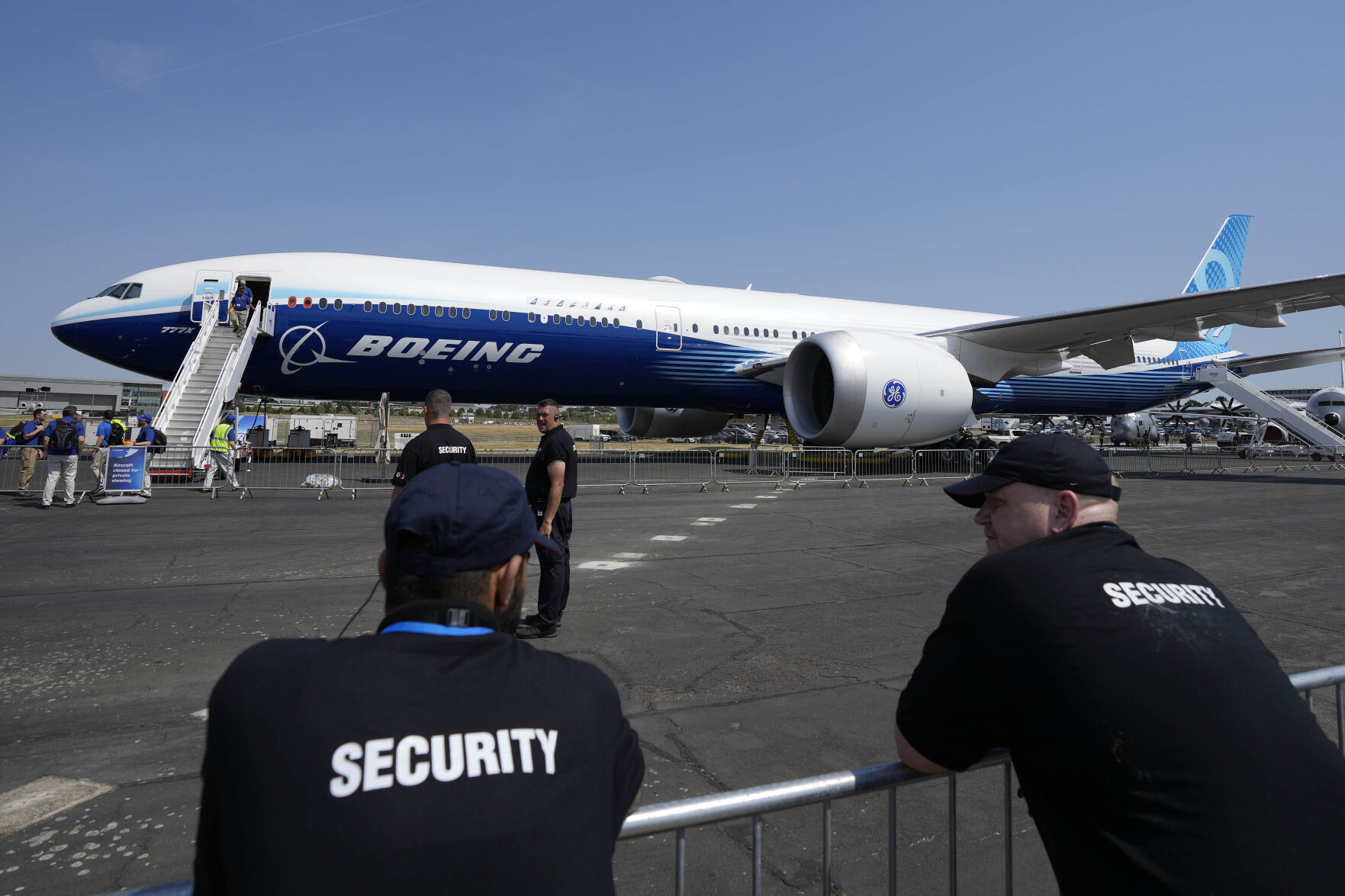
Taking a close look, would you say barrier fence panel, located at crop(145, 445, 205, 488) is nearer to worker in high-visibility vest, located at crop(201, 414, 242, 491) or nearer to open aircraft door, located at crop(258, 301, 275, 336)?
worker in high-visibility vest, located at crop(201, 414, 242, 491)

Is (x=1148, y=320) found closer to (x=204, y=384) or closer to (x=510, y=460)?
(x=510, y=460)

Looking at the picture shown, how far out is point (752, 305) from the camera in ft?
58.4

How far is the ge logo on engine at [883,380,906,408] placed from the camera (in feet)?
46.2

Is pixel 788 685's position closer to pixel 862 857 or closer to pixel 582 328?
pixel 862 857

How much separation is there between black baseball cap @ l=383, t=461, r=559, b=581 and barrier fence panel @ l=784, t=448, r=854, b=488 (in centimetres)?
1506

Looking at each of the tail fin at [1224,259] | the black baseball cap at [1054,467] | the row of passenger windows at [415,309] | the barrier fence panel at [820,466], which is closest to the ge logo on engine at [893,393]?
the barrier fence panel at [820,466]

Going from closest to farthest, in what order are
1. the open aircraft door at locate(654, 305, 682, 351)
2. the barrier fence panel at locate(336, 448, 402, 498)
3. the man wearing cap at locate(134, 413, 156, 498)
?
the man wearing cap at locate(134, 413, 156, 498) → the barrier fence panel at locate(336, 448, 402, 498) → the open aircraft door at locate(654, 305, 682, 351)

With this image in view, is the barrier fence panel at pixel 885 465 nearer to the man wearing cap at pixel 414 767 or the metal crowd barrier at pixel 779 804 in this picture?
the metal crowd barrier at pixel 779 804

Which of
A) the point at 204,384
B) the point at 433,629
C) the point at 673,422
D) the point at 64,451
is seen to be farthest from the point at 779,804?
the point at 673,422

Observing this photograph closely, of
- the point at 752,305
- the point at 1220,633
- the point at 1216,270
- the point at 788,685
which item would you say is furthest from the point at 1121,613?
the point at 1216,270

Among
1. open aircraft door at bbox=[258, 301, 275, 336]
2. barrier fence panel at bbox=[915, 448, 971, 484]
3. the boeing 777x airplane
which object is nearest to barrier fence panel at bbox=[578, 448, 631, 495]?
the boeing 777x airplane

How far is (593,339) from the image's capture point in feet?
51.1

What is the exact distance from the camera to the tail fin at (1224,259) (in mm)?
25047

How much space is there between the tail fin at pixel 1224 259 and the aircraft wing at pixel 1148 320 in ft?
34.9
